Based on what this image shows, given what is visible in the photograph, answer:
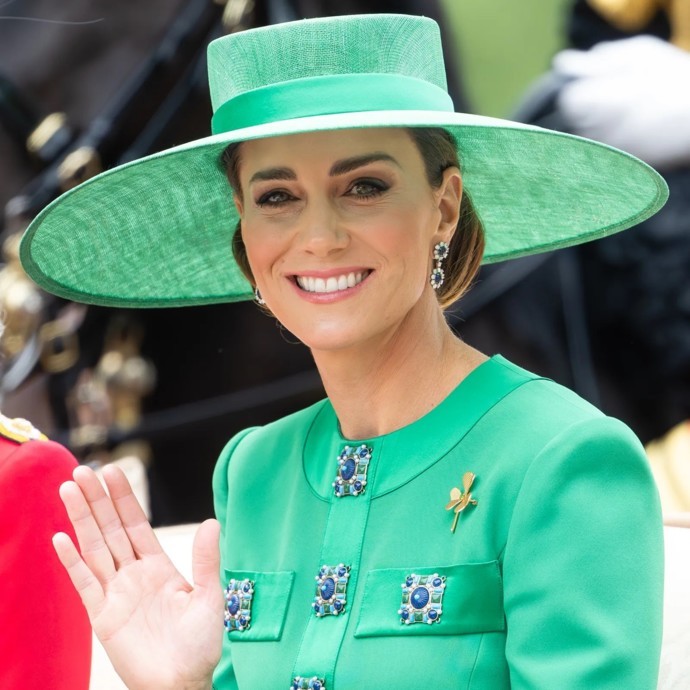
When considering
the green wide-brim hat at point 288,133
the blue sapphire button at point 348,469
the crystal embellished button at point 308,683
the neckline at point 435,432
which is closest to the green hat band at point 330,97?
the green wide-brim hat at point 288,133

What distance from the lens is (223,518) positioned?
7.91ft

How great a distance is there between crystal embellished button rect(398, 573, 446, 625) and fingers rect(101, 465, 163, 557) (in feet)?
1.09

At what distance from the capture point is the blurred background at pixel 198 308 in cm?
351

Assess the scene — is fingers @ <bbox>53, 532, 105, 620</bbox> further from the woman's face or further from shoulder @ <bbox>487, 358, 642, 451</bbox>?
shoulder @ <bbox>487, 358, 642, 451</bbox>

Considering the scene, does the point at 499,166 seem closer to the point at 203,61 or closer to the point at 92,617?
the point at 92,617

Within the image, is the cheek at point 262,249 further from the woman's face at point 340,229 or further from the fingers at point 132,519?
the fingers at point 132,519

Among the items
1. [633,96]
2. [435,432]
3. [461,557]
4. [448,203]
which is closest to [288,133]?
[448,203]

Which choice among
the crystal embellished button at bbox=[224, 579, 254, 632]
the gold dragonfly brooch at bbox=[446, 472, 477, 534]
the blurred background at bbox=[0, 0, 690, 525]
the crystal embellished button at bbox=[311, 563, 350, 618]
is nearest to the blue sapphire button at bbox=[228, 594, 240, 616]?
the crystal embellished button at bbox=[224, 579, 254, 632]

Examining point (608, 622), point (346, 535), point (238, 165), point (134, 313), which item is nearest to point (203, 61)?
point (134, 313)

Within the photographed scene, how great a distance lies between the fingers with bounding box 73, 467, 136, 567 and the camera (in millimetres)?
2016

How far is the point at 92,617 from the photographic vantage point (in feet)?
6.57

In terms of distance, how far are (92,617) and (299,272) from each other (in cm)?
52

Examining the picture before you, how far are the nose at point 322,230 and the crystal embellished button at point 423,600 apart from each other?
1.44ft

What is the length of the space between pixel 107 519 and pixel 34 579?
300mm
